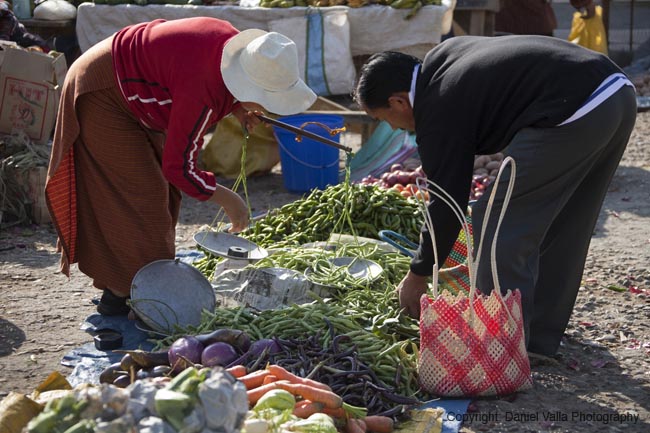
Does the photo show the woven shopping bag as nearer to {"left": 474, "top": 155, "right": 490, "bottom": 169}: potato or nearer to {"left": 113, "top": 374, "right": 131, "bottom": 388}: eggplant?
{"left": 113, "top": 374, "right": 131, "bottom": 388}: eggplant

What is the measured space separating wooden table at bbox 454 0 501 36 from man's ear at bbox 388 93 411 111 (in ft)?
23.2

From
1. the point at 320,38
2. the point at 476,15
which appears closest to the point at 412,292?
the point at 320,38

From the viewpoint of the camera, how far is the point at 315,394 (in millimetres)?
3180

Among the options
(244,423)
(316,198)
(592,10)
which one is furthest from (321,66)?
(244,423)

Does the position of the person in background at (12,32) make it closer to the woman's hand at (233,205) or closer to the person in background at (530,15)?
the woman's hand at (233,205)

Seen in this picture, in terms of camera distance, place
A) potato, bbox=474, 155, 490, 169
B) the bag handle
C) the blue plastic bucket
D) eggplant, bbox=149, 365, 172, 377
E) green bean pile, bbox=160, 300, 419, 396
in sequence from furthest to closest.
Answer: the blue plastic bucket < potato, bbox=474, 155, 490, 169 < green bean pile, bbox=160, 300, 419, 396 < the bag handle < eggplant, bbox=149, 365, 172, 377

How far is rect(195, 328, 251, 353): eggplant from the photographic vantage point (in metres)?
Answer: 3.65

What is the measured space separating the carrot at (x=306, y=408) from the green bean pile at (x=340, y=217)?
239 cm

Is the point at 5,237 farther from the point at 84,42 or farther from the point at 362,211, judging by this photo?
the point at 84,42

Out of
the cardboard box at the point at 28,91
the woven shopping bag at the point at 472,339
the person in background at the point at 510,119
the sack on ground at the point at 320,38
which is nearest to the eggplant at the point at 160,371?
the woven shopping bag at the point at 472,339

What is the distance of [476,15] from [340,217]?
5.88 metres

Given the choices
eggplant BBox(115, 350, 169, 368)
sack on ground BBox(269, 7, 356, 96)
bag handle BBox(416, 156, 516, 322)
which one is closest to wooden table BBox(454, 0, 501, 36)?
sack on ground BBox(269, 7, 356, 96)

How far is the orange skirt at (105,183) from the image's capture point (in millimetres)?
4316

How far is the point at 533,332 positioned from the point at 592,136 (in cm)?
104
